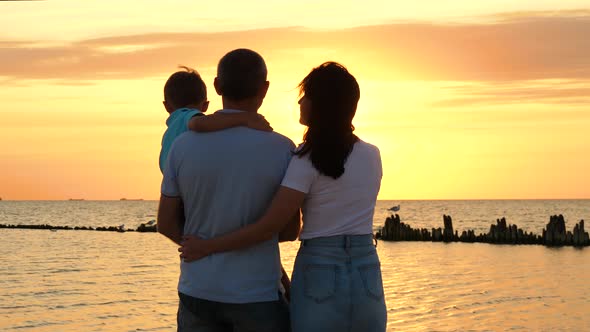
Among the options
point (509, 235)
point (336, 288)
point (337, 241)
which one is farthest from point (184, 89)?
point (509, 235)

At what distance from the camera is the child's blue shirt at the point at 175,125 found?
4176 mm

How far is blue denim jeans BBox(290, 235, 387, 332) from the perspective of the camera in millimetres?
3705

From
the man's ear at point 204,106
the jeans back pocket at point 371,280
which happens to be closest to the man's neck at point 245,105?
the man's ear at point 204,106

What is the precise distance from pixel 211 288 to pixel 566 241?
52.5 m

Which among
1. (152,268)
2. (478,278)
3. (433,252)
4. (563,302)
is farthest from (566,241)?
(563,302)

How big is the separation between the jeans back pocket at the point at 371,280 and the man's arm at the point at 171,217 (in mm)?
789

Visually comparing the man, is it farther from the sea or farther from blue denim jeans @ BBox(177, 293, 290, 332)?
the sea

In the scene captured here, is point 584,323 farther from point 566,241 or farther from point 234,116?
point 566,241

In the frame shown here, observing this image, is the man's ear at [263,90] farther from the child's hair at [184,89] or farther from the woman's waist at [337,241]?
the woman's waist at [337,241]

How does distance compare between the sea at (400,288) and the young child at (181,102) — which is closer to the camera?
the young child at (181,102)

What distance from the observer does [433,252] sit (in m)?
47.9

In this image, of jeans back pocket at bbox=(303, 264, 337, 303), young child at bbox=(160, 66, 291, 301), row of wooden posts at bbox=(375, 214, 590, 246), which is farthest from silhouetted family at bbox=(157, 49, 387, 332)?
row of wooden posts at bbox=(375, 214, 590, 246)

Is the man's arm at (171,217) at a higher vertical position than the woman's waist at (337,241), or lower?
higher

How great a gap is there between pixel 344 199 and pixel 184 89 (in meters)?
1.01
